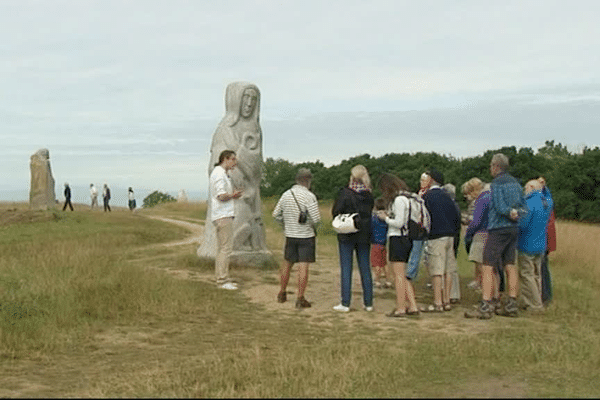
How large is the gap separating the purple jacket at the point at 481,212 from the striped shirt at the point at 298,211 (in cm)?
226

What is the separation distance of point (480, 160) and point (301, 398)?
32.1 m

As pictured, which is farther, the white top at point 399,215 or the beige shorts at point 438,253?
the beige shorts at point 438,253

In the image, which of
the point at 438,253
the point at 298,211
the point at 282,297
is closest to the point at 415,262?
the point at 438,253

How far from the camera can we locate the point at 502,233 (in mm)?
8984

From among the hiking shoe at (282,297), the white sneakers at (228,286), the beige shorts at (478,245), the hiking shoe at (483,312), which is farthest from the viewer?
the white sneakers at (228,286)

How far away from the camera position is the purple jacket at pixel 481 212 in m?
9.73

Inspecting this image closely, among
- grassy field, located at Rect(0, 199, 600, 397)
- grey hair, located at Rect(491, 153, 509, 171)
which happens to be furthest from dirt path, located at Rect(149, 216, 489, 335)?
grey hair, located at Rect(491, 153, 509, 171)

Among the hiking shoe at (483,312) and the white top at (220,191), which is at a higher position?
the white top at (220,191)

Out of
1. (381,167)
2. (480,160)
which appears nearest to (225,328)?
(480,160)

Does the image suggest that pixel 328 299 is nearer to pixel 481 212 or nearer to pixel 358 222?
pixel 358 222

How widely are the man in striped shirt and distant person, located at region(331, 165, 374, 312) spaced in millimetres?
413

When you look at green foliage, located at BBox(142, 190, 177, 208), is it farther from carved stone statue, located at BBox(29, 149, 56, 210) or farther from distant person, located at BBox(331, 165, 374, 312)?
distant person, located at BBox(331, 165, 374, 312)

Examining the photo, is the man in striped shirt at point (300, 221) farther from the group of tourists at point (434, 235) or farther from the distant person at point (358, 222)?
the distant person at point (358, 222)

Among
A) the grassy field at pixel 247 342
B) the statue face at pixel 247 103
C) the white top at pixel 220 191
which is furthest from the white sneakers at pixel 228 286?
the statue face at pixel 247 103
